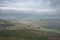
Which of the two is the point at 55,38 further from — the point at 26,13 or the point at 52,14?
the point at 26,13

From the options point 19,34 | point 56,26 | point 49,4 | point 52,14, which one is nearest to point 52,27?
point 56,26

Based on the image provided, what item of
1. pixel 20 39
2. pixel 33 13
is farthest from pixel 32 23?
pixel 20 39

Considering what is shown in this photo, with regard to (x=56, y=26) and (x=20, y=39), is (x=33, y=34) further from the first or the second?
(x=56, y=26)

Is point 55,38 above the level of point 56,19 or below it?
below

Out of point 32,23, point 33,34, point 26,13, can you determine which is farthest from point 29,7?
point 33,34

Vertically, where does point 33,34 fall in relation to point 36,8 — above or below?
below

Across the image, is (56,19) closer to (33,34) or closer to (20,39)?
(33,34)

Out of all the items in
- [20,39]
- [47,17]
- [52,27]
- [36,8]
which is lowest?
[20,39]

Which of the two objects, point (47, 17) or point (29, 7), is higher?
point (29, 7)
